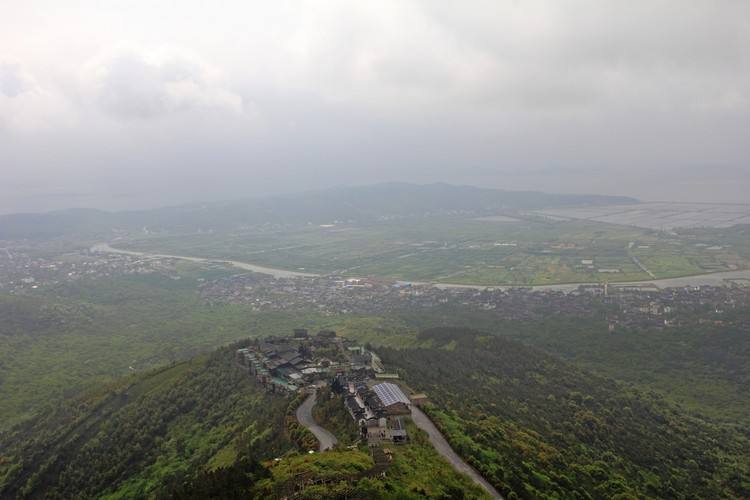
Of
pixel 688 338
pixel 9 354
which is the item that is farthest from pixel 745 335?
pixel 9 354

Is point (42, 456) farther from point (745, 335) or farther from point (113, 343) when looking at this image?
point (745, 335)

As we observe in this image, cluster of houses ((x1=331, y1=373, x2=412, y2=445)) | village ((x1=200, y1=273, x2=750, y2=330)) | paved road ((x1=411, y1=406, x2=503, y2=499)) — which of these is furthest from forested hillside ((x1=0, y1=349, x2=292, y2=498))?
village ((x1=200, y1=273, x2=750, y2=330))

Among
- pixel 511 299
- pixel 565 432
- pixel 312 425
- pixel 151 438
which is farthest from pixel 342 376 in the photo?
pixel 511 299

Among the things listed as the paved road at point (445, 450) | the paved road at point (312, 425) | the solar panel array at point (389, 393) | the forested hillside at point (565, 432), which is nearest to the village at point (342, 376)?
the solar panel array at point (389, 393)

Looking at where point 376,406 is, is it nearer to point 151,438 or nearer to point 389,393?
point 389,393

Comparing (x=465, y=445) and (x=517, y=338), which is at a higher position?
(x=465, y=445)

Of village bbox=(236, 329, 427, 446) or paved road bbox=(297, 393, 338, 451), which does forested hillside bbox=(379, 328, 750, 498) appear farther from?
paved road bbox=(297, 393, 338, 451)
